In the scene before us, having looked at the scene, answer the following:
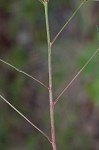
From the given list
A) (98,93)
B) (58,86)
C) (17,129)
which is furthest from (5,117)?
(98,93)

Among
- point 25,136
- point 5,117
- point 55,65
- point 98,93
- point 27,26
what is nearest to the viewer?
point 98,93

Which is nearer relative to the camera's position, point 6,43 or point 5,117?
point 5,117

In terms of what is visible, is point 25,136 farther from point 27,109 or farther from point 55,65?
point 55,65

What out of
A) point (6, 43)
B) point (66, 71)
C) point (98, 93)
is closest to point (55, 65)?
point (66, 71)

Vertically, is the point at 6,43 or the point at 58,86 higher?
the point at 58,86

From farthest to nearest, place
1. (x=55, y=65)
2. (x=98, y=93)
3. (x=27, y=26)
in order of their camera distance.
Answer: (x=27, y=26), (x=55, y=65), (x=98, y=93)

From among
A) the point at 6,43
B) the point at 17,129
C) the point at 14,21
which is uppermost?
the point at 14,21

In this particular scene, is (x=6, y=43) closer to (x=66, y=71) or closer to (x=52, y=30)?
(x=52, y=30)
